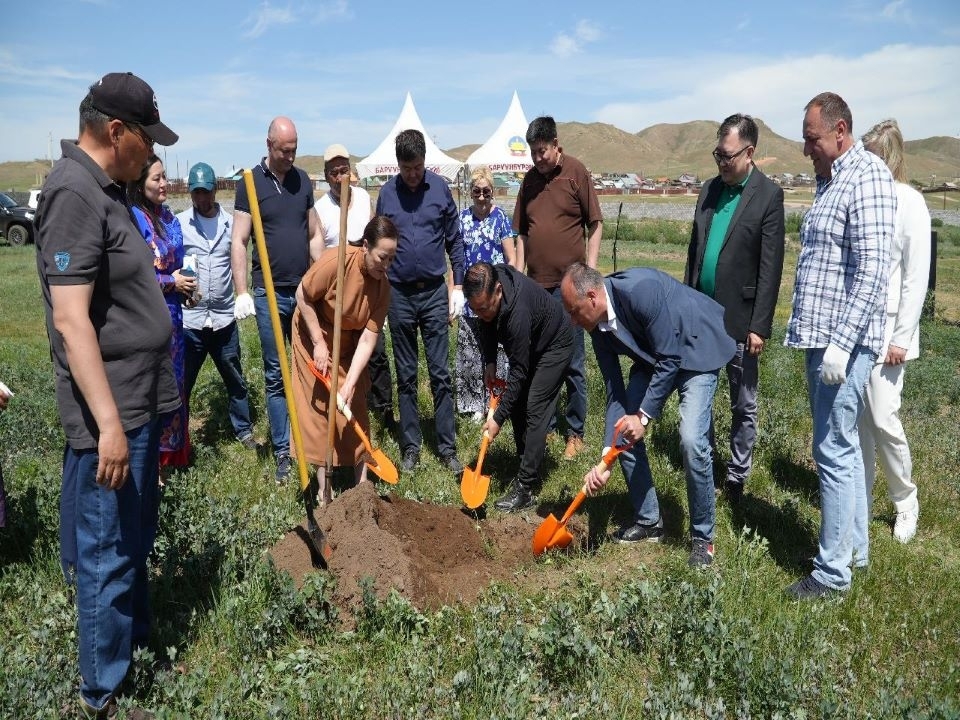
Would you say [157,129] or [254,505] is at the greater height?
[157,129]

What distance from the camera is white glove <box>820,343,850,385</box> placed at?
3.49 meters

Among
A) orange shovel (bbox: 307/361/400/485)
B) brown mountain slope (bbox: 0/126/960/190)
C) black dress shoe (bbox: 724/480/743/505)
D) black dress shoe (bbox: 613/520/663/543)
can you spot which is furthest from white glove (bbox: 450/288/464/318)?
brown mountain slope (bbox: 0/126/960/190)

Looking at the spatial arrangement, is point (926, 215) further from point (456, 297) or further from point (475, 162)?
point (475, 162)

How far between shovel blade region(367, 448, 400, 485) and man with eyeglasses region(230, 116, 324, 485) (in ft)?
2.38

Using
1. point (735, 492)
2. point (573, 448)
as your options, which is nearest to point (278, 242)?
point (573, 448)

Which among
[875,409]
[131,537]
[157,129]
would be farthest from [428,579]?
[875,409]

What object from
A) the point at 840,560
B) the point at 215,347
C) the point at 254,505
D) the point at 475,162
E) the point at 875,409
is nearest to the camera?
the point at 840,560

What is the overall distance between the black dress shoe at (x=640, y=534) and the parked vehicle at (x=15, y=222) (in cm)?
2321

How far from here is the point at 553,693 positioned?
3150 millimetres

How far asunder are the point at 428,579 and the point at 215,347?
9.56 feet

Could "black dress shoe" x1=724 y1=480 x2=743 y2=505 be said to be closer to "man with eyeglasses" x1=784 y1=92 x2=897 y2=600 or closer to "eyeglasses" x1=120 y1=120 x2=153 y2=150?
"man with eyeglasses" x1=784 y1=92 x2=897 y2=600

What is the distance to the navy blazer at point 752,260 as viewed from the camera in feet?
15.4

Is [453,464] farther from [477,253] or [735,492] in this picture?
[735,492]

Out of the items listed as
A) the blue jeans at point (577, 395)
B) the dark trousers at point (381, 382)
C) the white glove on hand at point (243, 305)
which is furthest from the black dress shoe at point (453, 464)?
the white glove on hand at point (243, 305)
